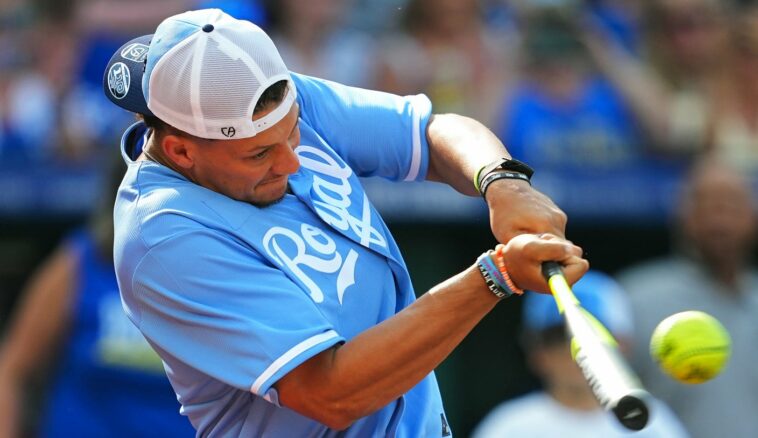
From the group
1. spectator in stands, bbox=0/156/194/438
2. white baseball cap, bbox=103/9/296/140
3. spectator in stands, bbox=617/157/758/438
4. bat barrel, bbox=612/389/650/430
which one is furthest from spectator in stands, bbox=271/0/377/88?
bat barrel, bbox=612/389/650/430

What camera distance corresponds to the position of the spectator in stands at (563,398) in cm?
535

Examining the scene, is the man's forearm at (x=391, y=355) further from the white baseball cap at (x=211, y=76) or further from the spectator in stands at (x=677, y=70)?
the spectator in stands at (x=677, y=70)

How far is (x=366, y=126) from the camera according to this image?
11.4 ft

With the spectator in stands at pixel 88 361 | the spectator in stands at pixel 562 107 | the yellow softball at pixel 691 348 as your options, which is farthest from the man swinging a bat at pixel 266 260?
the spectator in stands at pixel 562 107

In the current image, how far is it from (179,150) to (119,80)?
0.22 metres

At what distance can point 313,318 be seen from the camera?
2.92 meters

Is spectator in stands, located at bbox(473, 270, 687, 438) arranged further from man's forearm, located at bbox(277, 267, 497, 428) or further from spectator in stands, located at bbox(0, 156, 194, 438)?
man's forearm, located at bbox(277, 267, 497, 428)

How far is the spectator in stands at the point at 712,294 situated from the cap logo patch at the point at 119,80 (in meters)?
3.57

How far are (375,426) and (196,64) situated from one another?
948 mm

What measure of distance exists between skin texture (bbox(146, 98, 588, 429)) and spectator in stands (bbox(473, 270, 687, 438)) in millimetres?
2378

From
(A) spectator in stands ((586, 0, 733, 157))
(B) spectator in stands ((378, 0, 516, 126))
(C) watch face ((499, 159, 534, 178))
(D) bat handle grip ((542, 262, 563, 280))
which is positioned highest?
(A) spectator in stands ((586, 0, 733, 157))

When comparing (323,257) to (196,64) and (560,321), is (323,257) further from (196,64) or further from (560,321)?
(560,321)

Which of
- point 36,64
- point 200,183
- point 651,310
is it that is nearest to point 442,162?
point 200,183

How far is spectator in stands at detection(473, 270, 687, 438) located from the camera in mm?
5348
